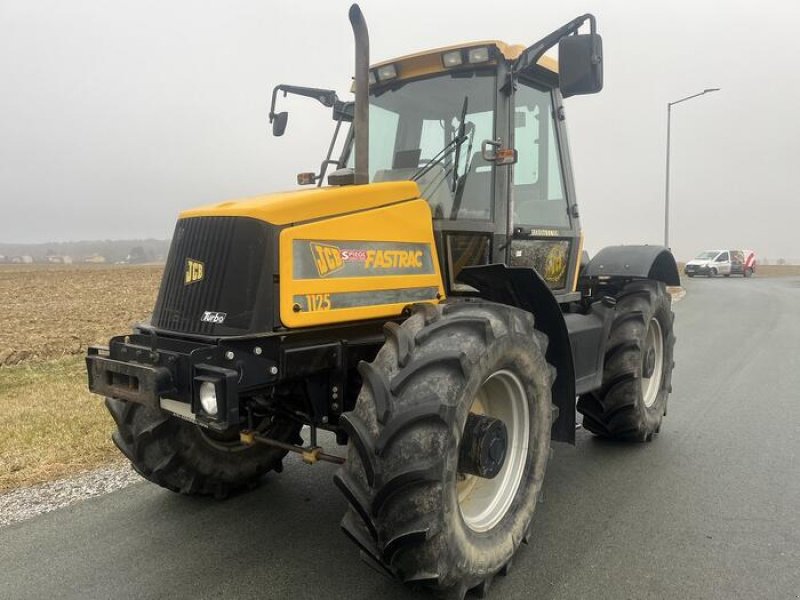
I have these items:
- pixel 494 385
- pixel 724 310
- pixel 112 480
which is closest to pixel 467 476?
pixel 494 385

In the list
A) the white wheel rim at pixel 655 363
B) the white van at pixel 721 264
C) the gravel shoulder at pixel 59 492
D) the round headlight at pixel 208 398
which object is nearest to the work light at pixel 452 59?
the round headlight at pixel 208 398

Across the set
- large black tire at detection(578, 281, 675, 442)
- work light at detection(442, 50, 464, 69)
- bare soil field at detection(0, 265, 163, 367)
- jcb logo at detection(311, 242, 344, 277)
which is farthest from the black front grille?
bare soil field at detection(0, 265, 163, 367)

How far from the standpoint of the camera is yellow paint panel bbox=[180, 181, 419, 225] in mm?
3037

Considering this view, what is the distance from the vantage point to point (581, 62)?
3.51 meters

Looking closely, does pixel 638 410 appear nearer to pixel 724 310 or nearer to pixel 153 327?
pixel 153 327

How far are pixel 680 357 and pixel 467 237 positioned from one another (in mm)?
6624

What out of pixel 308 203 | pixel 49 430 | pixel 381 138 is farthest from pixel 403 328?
pixel 49 430

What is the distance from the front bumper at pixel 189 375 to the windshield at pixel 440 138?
1.56 meters

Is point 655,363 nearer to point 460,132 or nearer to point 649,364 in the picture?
point 649,364

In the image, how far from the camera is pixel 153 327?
3398 mm

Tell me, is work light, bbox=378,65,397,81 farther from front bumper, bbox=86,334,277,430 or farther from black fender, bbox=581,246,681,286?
black fender, bbox=581,246,681,286

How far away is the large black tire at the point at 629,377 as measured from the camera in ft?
16.5

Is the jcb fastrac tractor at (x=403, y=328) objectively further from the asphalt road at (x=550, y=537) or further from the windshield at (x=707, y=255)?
the windshield at (x=707, y=255)

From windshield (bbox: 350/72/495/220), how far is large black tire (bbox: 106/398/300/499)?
1804 mm
